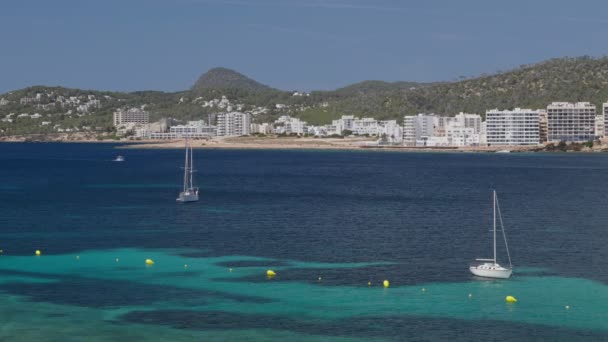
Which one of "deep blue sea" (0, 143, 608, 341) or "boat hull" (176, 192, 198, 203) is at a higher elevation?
"boat hull" (176, 192, 198, 203)

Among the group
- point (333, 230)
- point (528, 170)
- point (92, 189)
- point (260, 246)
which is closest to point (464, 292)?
point (260, 246)

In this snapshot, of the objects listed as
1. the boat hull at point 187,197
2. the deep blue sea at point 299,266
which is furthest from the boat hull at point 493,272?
the boat hull at point 187,197

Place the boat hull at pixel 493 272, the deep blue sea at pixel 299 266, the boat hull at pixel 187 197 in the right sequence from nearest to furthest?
the deep blue sea at pixel 299 266, the boat hull at pixel 493 272, the boat hull at pixel 187 197

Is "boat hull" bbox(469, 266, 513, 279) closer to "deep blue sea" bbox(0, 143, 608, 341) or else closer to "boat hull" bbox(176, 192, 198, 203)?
"deep blue sea" bbox(0, 143, 608, 341)

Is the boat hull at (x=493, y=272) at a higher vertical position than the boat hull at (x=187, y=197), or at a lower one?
lower

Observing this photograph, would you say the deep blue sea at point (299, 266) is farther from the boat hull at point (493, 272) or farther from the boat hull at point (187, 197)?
the boat hull at point (187, 197)

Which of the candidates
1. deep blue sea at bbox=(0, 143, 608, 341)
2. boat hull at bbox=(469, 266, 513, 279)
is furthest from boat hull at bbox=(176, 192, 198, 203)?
boat hull at bbox=(469, 266, 513, 279)

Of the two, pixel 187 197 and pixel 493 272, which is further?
pixel 187 197

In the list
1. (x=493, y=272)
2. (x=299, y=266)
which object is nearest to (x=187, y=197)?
(x=299, y=266)

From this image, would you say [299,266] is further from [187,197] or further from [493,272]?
[187,197]
